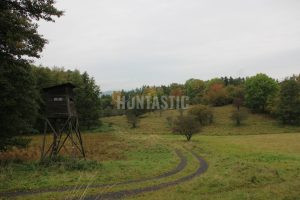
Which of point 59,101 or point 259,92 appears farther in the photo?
point 259,92

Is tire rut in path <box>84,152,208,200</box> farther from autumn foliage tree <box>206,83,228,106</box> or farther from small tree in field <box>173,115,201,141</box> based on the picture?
autumn foliage tree <box>206,83,228,106</box>

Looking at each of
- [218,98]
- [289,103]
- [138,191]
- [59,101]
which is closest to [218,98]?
[218,98]

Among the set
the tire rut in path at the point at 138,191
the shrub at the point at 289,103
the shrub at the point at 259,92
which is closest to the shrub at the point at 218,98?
the shrub at the point at 259,92

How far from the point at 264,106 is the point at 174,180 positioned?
3437 inches

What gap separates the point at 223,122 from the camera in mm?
91938

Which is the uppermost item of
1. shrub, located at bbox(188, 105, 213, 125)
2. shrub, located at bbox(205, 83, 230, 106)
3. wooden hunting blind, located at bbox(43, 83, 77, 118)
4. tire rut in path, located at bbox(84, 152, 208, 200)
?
shrub, located at bbox(205, 83, 230, 106)

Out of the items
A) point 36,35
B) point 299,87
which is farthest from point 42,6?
point 299,87

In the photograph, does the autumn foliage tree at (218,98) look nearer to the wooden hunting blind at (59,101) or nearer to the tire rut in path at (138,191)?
the wooden hunting blind at (59,101)

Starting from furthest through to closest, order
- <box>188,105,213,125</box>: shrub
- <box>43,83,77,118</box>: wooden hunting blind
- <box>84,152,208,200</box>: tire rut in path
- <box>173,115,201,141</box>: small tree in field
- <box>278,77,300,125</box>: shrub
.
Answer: <box>188,105,213,125</box>: shrub < <box>278,77,300,125</box>: shrub < <box>173,115,201,141</box>: small tree in field < <box>43,83,77,118</box>: wooden hunting blind < <box>84,152,208,200</box>: tire rut in path

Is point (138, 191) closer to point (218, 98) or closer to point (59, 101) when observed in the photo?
point (59, 101)

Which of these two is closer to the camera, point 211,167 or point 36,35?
point 36,35

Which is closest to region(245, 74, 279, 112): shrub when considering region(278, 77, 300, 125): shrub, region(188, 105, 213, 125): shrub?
region(278, 77, 300, 125): shrub

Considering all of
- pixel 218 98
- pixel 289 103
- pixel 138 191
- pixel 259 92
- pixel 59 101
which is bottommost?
pixel 138 191

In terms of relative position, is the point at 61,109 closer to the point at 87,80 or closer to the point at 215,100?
the point at 87,80
